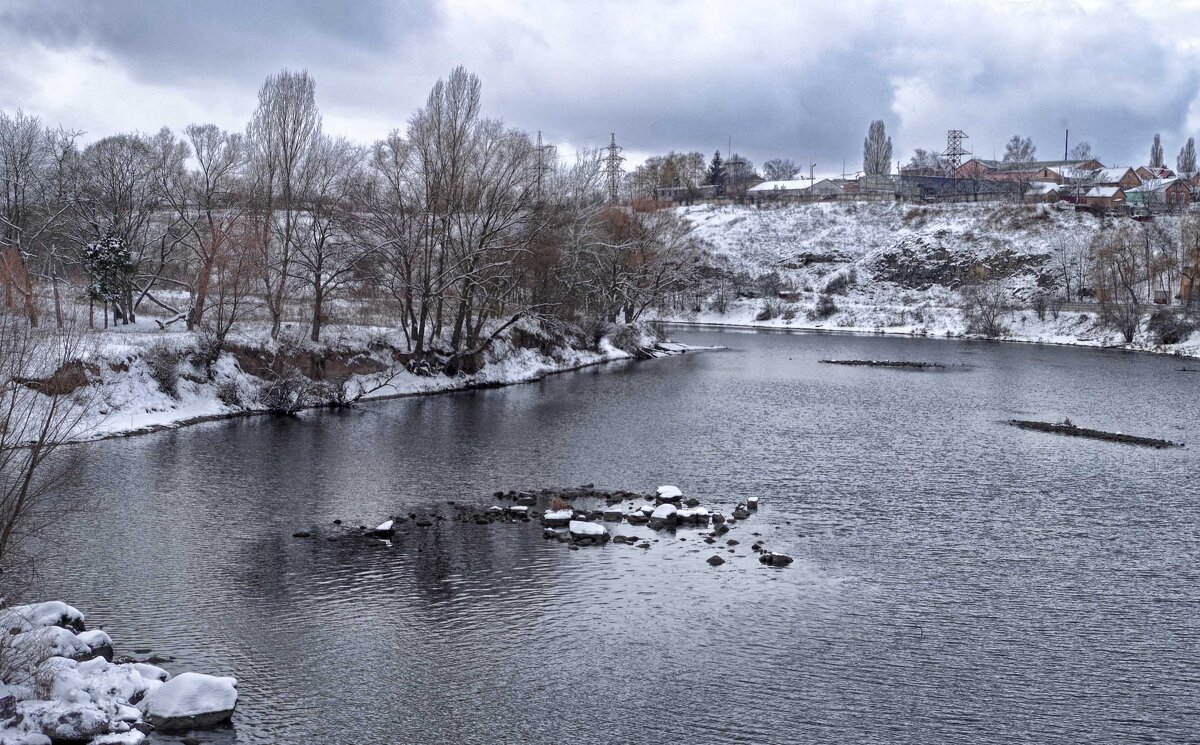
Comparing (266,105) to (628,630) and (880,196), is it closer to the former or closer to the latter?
(628,630)

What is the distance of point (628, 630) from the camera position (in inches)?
664

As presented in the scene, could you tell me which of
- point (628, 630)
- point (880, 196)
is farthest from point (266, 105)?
point (880, 196)

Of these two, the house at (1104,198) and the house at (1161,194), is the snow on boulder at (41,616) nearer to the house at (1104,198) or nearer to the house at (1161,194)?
the house at (1104,198)

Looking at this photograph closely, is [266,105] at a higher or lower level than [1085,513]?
higher

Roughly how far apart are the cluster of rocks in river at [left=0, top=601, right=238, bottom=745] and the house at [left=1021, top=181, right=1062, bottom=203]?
5622 inches

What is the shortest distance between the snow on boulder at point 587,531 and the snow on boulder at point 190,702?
1029cm

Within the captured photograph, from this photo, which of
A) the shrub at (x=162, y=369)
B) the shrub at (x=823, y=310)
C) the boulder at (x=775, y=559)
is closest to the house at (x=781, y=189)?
the shrub at (x=823, y=310)

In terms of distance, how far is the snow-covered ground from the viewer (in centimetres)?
11181

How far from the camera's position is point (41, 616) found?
1459 centimetres

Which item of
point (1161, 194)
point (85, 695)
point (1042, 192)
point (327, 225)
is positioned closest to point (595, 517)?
point (85, 695)

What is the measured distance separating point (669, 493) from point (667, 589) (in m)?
6.87

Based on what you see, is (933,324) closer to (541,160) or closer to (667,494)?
(541,160)

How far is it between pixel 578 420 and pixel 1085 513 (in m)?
20.7

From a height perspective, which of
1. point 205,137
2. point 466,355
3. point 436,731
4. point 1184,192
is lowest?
point 436,731
